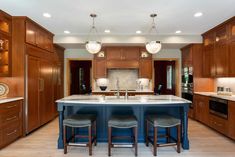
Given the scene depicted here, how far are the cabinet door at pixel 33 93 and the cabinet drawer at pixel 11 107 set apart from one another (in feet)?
1.10

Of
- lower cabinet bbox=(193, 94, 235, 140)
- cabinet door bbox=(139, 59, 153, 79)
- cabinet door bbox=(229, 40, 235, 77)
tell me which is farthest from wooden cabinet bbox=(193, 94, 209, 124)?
cabinet door bbox=(139, 59, 153, 79)

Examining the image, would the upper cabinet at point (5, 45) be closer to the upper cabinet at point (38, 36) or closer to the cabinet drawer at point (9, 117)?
the upper cabinet at point (38, 36)

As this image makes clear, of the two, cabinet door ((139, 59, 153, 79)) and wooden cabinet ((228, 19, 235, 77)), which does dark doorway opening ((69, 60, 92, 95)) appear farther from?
wooden cabinet ((228, 19, 235, 77))

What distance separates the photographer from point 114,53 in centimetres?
654

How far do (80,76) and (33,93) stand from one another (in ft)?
19.1

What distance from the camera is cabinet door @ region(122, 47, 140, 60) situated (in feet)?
21.4

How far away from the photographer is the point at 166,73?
32.4 ft

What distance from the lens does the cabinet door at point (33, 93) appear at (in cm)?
432

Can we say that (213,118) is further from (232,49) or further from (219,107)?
(232,49)

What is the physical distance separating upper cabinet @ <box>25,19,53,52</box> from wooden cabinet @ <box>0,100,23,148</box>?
4.90 feet

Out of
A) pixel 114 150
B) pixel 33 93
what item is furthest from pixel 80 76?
pixel 114 150

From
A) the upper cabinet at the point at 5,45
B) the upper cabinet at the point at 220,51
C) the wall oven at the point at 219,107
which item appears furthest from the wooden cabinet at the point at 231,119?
the upper cabinet at the point at 5,45

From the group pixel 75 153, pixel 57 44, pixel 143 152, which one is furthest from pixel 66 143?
pixel 57 44

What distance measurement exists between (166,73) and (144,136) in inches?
260
